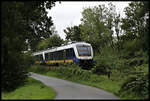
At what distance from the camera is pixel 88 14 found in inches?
2371

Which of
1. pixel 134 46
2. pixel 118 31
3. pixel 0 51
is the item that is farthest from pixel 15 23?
pixel 118 31

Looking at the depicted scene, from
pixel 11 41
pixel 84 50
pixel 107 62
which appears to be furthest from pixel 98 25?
pixel 11 41

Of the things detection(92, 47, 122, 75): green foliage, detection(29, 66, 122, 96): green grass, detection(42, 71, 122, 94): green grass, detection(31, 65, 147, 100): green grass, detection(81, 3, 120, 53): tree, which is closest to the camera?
detection(31, 65, 147, 100): green grass

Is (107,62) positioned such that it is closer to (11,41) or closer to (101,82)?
(101,82)

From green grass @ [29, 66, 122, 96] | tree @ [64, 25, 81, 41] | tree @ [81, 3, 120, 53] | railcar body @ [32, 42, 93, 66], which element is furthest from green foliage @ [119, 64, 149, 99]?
tree @ [64, 25, 81, 41]

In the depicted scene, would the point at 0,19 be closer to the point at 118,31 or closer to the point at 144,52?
the point at 144,52

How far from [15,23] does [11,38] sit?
110 cm

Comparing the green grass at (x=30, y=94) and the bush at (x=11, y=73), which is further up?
the bush at (x=11, y=73)

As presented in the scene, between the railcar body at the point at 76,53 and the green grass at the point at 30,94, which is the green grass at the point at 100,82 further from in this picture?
the railcar body at the point at 76,53

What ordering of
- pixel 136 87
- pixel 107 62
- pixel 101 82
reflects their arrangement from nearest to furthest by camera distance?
1. pixel 136 87
2. pixel 101 82
3. pixel 107 62

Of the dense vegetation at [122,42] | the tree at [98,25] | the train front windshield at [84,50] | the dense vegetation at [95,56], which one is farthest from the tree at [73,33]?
the train front windshield at [84,50]

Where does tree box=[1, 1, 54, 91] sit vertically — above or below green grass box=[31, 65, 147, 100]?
above

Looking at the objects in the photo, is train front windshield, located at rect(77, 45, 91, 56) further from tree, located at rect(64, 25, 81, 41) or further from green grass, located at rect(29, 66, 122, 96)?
tree, located at rect(64, 25, 81, 41)

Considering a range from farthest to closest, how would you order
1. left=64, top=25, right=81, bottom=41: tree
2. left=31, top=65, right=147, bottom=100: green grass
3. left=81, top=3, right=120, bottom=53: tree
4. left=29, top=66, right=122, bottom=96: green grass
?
left=64, top=25, right=81, bottom=41: tree
left=81, top=3, right=120, bottom=53: tree
left=29, top=66, right=122, bottom=96: green grass
left=31, top=65, right=147, bottom=100: green grass
